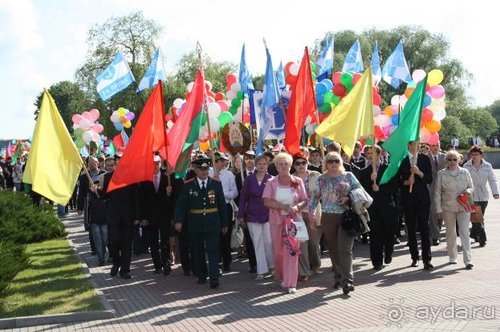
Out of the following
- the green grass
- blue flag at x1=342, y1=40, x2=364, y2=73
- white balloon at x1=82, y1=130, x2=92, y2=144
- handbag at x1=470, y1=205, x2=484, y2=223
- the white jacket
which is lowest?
the green grass

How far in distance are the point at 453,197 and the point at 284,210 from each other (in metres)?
3.02

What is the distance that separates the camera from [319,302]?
7988 millimetres

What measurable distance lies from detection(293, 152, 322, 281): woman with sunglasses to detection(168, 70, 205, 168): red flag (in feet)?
5.65

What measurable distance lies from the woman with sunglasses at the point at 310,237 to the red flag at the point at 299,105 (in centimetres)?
46

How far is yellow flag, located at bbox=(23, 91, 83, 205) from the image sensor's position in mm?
9258

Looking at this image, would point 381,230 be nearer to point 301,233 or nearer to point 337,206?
A: point 337,206

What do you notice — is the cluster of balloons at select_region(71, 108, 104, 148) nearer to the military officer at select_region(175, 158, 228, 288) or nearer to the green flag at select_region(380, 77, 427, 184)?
the military officer at select_region(175, 158, 228, 288)

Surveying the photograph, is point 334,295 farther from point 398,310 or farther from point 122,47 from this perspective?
point 122,47

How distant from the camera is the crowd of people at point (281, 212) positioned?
884 centimetres

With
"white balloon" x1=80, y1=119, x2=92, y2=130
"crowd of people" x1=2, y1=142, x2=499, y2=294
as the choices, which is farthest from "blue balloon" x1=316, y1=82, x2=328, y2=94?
"white balloon" x1=80, y1=119, x2=92, y2=130

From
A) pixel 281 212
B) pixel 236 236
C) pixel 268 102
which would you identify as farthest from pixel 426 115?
pixel 281 212

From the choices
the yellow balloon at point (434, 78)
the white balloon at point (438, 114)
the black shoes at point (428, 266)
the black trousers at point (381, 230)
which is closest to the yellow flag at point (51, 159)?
the black trousers at point (381, 230)

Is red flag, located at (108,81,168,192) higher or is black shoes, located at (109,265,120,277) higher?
red flag, located at (108,81,168,192)

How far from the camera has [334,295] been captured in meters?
8.37
